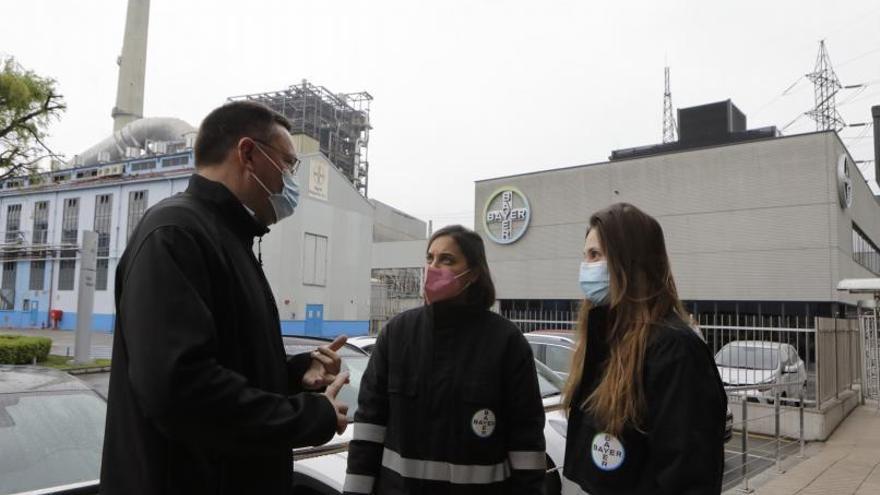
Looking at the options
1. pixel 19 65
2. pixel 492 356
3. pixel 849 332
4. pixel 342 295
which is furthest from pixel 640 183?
pixel 492 356

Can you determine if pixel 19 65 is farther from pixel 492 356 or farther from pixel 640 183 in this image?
pixel 640 183

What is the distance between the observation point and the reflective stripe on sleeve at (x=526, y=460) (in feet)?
8.47

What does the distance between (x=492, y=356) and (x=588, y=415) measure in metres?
0.65

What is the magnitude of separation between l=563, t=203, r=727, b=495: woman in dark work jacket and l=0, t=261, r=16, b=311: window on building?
4590cm

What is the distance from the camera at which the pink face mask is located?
294cm

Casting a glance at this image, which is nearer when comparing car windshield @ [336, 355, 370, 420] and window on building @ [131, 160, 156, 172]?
car windshield @ [336, 355, 370, 420]

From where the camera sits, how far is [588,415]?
2.14m

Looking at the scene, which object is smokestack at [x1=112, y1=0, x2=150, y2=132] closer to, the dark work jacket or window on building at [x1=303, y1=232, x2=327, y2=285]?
window on building at [x1=303, y1=232, x2=327, y2=285]

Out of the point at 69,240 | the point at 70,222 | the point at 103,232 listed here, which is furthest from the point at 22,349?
the point at 70,222

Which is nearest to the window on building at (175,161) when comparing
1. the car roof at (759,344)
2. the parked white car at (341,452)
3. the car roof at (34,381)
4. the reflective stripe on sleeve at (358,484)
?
the car roof at (759,344)

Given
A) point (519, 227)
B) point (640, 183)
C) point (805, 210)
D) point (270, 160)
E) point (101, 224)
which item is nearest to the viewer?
A: point (270, 160)

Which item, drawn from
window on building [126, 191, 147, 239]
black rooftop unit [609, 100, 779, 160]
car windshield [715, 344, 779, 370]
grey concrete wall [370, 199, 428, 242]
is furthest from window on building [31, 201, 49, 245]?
car windshield [715, 344, 779, 370]

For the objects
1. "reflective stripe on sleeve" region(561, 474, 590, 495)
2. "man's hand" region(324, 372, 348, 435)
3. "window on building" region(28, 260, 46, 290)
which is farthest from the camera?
"window on building" region(28, 260, 46, 290)

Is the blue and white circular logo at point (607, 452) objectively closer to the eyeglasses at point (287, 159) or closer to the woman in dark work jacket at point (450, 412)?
the woman in dark work jacket at point (450, 412)
